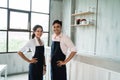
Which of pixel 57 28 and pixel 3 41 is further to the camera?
pixel 3 41

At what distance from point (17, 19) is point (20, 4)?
541 mm

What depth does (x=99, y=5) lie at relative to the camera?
449 centimetres

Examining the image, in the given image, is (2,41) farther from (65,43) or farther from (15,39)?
(65,43)

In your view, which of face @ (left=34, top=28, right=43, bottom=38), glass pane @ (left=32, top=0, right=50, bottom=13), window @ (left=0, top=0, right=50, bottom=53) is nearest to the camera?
face @ (left=34, top=28, right=43, bottom=38)

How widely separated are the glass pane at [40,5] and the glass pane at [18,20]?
1.58 feet

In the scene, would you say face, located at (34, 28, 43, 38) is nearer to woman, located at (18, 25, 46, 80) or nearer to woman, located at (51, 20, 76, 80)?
woman, located at (18, 25, 46, 80)

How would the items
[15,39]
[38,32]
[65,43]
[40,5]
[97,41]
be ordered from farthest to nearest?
[40,5] → [15,39] → [97,41] → [38,32] → [65,43]

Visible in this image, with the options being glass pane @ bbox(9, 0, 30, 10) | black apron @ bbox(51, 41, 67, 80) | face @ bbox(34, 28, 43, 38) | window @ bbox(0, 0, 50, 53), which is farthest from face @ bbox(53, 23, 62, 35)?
glass pane @ bbox(9, 0, 30, 10)

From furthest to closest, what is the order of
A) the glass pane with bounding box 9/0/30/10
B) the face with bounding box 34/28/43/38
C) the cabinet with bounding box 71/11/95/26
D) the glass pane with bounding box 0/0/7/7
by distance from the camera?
the glass pane with bounding box 9/0/30/10, the glass pane with bounding box 0/0/7/7, the cabinet with bounding box 71/11/95/26, the face with bounding box 34/28/43/38

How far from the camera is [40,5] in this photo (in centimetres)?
574

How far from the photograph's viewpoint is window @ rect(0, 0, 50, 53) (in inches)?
194

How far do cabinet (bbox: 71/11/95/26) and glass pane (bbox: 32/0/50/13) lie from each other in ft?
3.86

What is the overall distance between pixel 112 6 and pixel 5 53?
3.65 m

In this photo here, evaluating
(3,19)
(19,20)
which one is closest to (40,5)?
(19,20)
